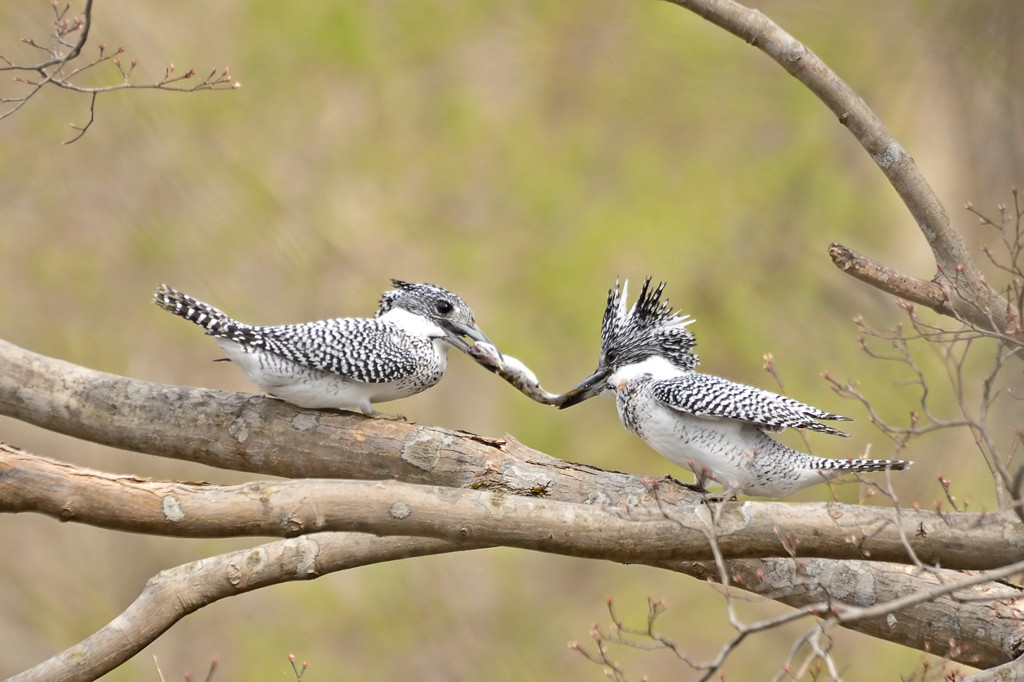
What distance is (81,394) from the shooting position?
11.4 ft

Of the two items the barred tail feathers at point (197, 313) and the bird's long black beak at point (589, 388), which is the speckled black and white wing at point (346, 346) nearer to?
the barred tail feathers at point (197, 313)

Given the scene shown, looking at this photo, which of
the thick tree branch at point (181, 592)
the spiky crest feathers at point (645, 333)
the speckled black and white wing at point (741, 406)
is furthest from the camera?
the spiky crest feathers at point (645, 333)

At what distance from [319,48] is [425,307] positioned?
4.91 metres

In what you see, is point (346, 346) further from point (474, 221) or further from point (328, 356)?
point (474, 221)

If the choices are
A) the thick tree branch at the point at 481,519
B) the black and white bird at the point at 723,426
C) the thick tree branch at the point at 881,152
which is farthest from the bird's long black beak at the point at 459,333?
the thick tree branch at the point at 881,152

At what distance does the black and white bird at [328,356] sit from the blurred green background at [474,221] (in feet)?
13.0

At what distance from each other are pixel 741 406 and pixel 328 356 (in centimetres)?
134

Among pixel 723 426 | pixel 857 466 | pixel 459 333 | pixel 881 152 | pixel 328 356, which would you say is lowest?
pixel 857 466

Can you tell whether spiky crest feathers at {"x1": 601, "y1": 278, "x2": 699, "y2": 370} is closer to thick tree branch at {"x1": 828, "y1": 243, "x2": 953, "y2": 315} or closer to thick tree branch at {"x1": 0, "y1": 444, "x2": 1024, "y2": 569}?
thick tree branch at {"x1": 828, "y1": 243, "x2": 953, "y2": 315}

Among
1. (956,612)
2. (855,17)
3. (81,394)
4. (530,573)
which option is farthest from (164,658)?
(855,17)

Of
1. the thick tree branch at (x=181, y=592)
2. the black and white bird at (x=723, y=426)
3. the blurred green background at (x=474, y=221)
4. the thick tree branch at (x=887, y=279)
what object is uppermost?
the blurred green background at (x=474, y=221)

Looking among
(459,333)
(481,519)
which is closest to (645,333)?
(459,333)

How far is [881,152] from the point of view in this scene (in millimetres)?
3453

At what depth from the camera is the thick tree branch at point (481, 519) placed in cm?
265
